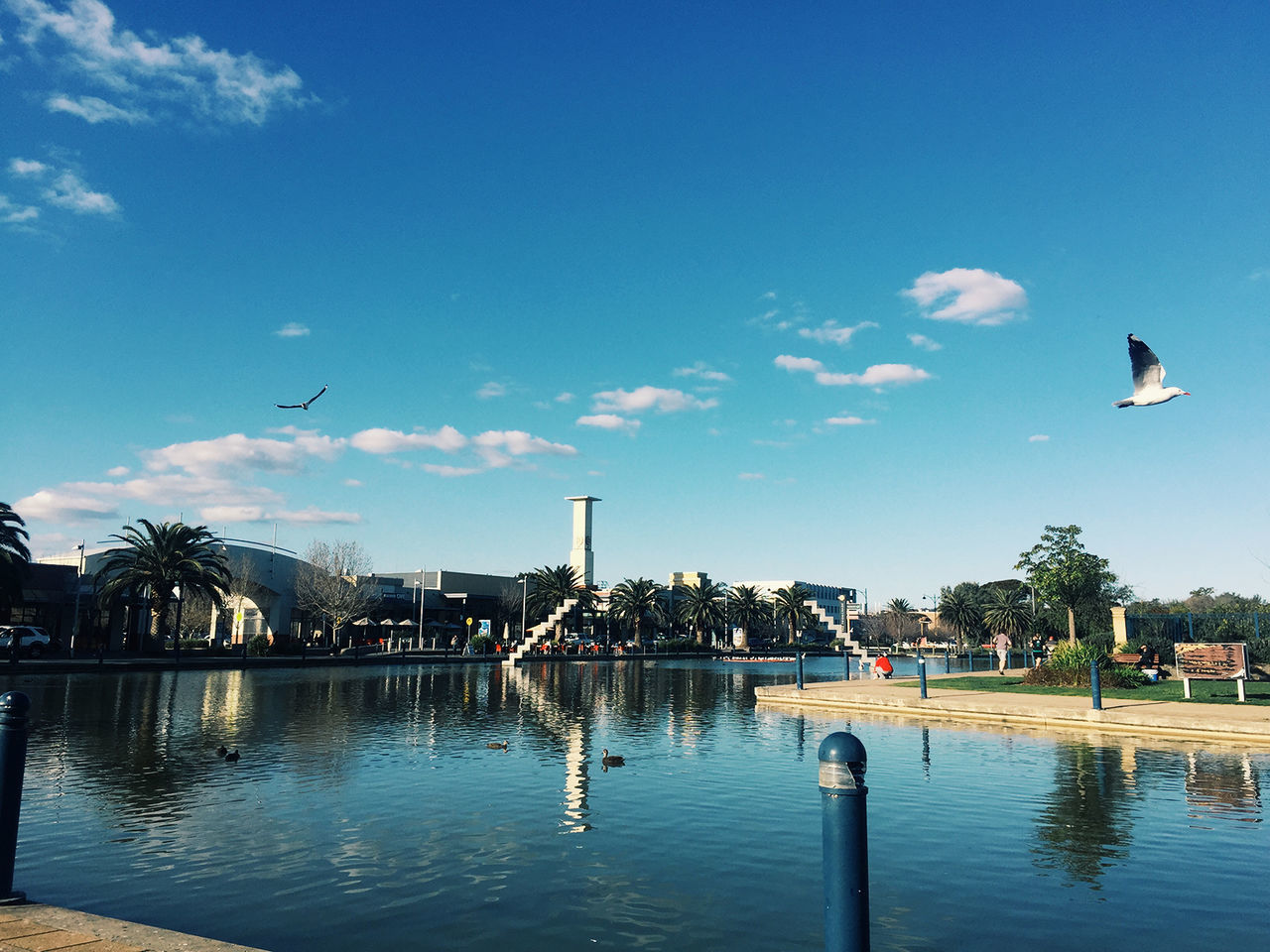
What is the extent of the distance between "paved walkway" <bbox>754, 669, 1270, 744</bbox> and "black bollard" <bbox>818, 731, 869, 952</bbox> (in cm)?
1746

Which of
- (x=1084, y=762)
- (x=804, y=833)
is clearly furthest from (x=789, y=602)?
(x=804, y=833)

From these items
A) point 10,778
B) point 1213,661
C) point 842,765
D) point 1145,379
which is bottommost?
point 1213,661

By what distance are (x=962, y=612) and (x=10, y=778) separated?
3908 inches

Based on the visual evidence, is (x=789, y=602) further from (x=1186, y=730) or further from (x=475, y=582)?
(x=1186, y=730)

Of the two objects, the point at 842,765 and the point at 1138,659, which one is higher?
the point at 842,765

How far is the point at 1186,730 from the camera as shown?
60.8 ft

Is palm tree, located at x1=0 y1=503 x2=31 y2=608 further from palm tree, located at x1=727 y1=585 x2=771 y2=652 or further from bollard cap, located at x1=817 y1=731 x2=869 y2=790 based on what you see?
palm tree, located at x1=727 y1=585 x2=771 y2=652

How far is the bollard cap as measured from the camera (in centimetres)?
411

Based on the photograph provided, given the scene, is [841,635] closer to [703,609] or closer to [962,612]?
[703,609]

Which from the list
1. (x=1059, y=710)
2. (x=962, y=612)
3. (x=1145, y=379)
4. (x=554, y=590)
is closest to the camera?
(x=1145, y=379)

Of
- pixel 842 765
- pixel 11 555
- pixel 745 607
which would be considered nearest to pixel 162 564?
pixel 11 555

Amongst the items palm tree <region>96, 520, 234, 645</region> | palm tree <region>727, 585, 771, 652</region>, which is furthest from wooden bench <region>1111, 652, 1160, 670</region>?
palm tree <region>727, 585, 771, 652</region>

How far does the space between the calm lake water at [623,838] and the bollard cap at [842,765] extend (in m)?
3.24

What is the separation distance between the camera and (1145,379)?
57.5 feet
